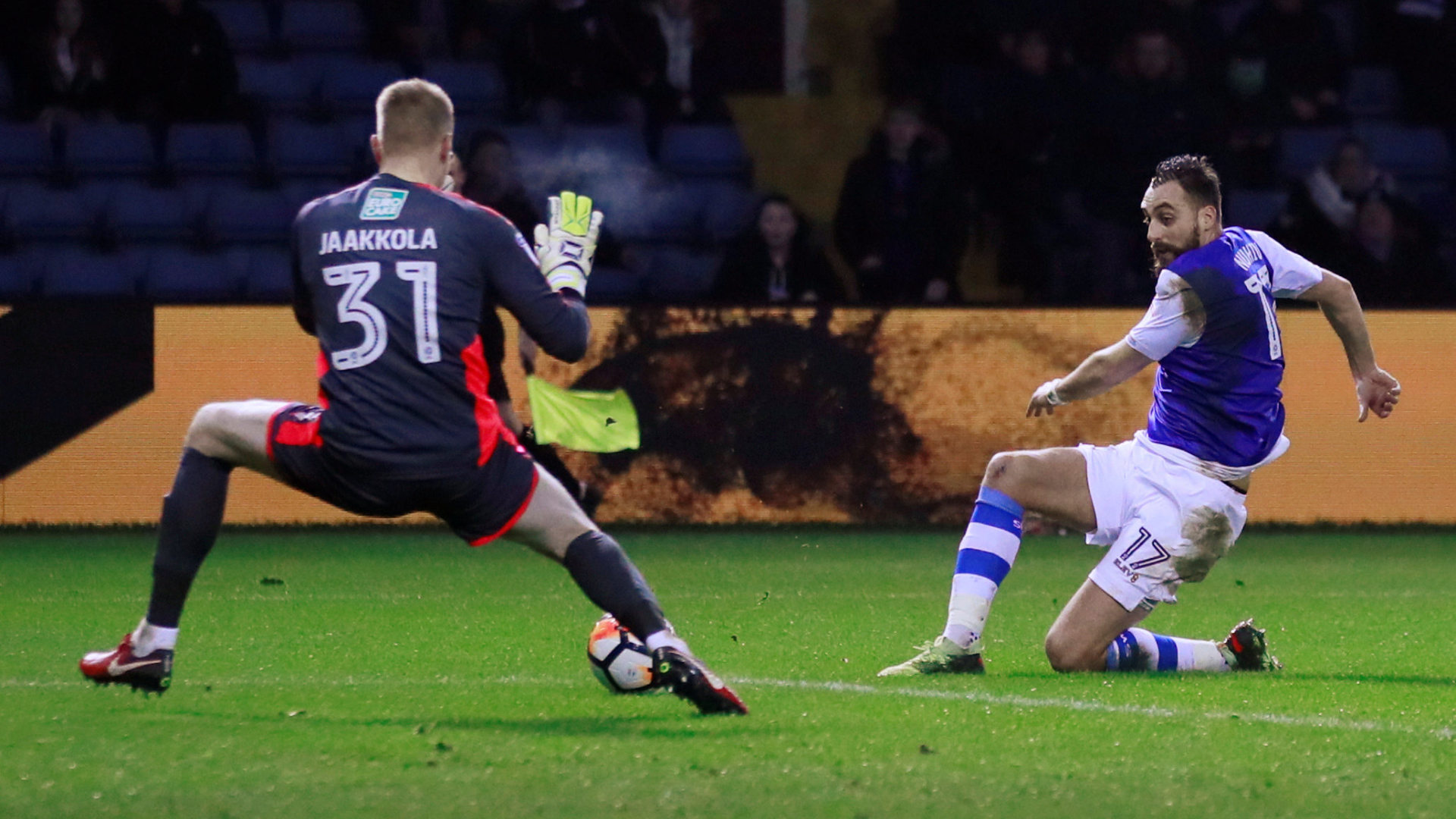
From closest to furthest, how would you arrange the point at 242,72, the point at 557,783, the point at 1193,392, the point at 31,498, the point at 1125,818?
the point at 1125,818
the point at 557,783
the point at 1193,392
the point at 31,498
the point at 242,72

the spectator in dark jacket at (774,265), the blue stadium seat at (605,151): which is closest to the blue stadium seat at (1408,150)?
the spectator in dark jacket at (774,265)

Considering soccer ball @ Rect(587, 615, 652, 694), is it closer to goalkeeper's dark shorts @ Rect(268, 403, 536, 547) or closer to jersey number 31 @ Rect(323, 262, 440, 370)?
goalkeeper's dark shorts @ Rect(268, 403, 536, 547)

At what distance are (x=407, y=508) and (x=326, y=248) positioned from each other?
64cm

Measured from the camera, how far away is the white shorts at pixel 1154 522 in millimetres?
5723

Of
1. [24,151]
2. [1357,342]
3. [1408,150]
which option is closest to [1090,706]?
[1357,342]

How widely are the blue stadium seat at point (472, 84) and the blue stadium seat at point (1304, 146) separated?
5076 mm

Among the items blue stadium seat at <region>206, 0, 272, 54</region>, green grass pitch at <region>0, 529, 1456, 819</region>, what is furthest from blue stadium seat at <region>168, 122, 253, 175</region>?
green grass pitch at <region>0, 529, 1456, 819</region>

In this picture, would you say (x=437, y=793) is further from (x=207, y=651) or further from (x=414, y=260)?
(x=207, y=651)

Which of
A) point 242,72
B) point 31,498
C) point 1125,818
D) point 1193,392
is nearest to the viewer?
point 1125,818

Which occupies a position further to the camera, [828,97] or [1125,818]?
[828,97]

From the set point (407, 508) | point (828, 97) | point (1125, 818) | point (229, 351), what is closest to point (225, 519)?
point (229, 351)

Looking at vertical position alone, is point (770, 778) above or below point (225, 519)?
above

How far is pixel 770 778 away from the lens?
399 centimetres

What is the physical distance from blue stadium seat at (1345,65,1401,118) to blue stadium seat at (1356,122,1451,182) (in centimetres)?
33
